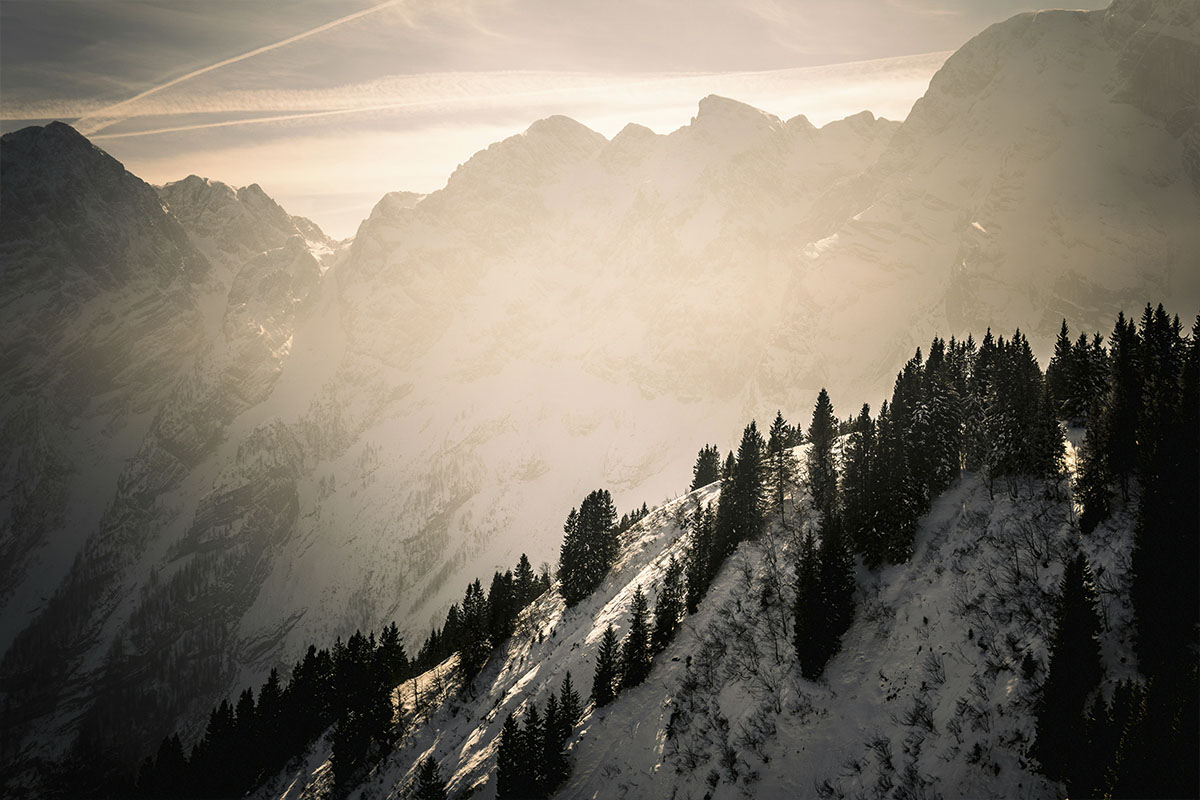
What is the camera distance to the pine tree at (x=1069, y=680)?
28.9 meters

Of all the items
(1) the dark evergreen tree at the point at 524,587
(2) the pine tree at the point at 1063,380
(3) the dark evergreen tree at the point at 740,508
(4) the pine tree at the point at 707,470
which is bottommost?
(1) the dark evergreen tree at the point at 524,587

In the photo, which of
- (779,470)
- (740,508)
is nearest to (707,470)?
(779,470)

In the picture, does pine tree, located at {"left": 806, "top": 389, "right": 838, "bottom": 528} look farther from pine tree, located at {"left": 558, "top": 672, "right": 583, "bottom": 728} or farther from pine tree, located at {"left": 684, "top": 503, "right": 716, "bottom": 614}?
pine tree, located at {"left": 558, "top": 672, "right": 583, "bottom": 728}

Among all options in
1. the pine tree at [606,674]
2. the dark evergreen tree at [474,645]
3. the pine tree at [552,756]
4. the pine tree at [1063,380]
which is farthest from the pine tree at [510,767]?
the pine tree at [1063,380]

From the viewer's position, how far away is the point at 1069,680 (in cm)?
3023

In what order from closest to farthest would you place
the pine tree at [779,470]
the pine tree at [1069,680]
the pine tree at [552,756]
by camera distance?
the pine tree at [1069,680]
the pine tree at [552,756]
the pine tree at [779,470]

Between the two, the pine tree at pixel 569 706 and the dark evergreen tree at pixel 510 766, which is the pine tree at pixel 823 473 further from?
the dark evergreen tree at pixel 510 766

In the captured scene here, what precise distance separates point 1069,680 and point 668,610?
3112cm

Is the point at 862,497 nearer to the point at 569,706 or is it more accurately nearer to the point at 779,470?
the point at 779,470

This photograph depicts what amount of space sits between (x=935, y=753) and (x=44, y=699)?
877 feet

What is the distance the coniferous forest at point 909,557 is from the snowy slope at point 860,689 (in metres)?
1.23

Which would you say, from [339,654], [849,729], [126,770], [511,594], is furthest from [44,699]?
[849,729]

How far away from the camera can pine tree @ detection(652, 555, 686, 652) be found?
179 ft

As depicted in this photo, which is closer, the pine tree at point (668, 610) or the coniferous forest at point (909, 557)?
the coniferous forest at point (909, 557)
